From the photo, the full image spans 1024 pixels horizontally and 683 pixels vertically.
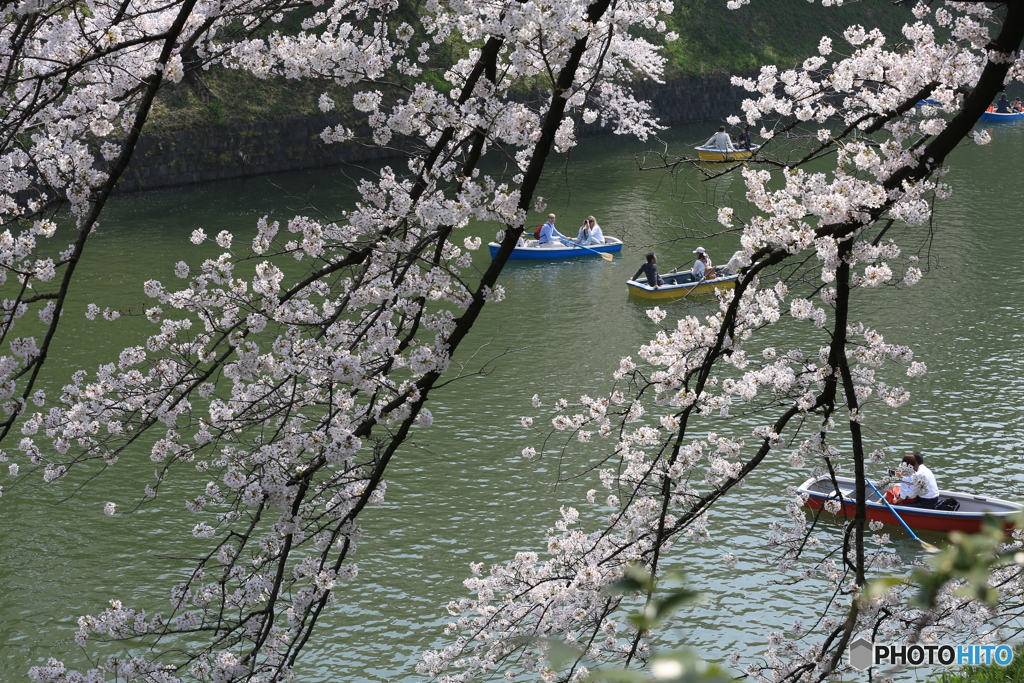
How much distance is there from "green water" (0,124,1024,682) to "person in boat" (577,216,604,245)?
1.85ft

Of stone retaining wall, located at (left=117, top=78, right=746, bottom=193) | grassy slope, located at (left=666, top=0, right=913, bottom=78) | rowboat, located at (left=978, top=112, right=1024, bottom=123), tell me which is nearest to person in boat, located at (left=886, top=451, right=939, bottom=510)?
stone retaining wall, located at (left=117, top=78, right=746, bottom=193)

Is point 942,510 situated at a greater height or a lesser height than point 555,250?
lesser

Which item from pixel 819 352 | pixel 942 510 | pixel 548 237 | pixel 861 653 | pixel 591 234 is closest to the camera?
pixel 819 352

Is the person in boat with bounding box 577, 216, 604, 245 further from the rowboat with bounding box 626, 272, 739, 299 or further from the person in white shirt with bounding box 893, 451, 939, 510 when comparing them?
the person in white shirt with bounding box 893, 451, 939, 510

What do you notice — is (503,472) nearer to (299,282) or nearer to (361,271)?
(361,271)

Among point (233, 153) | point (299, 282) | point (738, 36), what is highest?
point (738, 36)

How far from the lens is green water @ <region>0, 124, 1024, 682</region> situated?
340 inches

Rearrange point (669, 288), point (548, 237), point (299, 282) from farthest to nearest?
point (548, 237) < point (669, 288) < point (299, 282)

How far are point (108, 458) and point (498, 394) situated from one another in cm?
946

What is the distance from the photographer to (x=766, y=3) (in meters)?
40.8

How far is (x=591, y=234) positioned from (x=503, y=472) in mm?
9632

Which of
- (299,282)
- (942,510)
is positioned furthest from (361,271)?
(942,510)

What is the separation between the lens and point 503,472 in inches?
447

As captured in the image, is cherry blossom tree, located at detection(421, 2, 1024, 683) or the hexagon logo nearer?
cherry blossom tree, located at detection(421, 2, 1024, 683)
